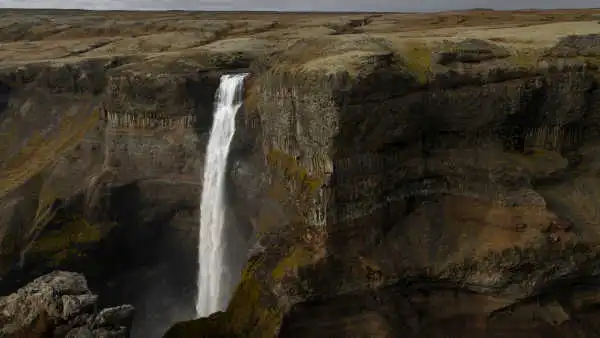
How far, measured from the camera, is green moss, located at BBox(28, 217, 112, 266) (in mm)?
47344

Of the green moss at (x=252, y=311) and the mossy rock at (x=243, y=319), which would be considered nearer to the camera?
the green moss at (x=252, y=311)

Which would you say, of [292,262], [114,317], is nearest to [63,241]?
[114,317]

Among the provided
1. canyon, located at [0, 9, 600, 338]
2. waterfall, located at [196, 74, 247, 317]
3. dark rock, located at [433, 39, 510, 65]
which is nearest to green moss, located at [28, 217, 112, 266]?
waterfall, located at [196, 74, 247, 317]

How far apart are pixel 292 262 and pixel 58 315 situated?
11.8 m

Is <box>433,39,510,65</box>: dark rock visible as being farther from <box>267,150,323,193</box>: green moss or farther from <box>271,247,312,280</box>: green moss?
<box>271,247,312,280</box>: green moss

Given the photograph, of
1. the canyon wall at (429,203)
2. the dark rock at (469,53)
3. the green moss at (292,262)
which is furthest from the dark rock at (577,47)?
the green moss at (292,262)

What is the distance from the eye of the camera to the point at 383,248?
31172mm

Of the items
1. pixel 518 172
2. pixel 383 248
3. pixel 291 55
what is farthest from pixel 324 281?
pixel 291 55

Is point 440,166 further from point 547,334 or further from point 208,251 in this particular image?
point 208,251

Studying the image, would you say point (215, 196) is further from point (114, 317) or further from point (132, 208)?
point (114, 317)

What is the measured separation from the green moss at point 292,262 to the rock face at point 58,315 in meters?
7.84

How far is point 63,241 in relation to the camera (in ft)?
156

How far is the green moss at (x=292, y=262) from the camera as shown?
30031 millimetres

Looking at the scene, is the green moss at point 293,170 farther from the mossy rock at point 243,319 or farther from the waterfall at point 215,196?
the waterfall at point 215,196
